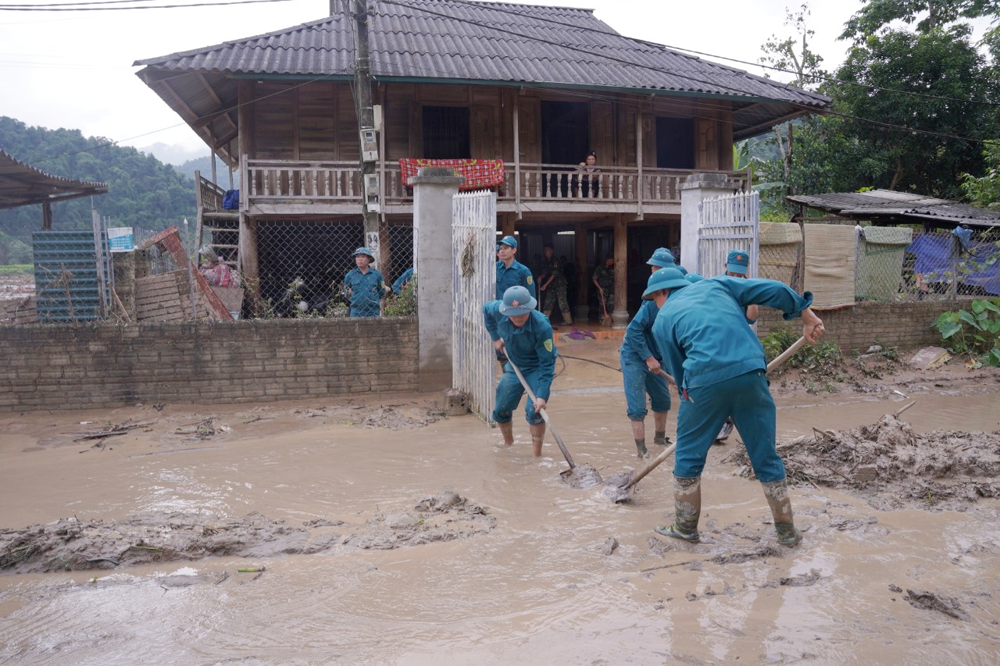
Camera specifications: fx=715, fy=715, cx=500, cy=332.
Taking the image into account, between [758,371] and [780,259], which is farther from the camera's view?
[780,259]

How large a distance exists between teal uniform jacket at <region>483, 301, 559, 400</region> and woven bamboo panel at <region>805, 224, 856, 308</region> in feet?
19.2

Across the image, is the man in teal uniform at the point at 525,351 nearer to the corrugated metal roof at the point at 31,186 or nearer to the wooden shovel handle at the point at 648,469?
the wooden shovel handle at the point at 648,469

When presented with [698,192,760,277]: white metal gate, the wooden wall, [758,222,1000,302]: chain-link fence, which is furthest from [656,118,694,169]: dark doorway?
[698,192,760,277]: white metal gate

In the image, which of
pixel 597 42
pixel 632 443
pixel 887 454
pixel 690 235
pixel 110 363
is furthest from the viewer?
pixel 597 42

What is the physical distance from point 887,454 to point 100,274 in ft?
26.1

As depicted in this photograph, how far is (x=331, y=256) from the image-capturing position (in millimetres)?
14055

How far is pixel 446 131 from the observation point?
47.0 feet

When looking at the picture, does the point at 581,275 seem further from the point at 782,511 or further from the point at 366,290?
the point at 782,511

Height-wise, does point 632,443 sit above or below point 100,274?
below

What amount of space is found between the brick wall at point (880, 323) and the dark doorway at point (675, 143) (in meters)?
6.28

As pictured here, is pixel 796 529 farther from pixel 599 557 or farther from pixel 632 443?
pixel 632 443

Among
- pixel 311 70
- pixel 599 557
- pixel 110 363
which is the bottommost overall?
pixel 599 557

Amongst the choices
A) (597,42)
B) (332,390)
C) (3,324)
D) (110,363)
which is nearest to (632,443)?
(332,390)

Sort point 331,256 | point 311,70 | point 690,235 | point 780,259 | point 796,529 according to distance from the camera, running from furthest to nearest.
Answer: point 331,256 < point 311,70 < point 780,259 < point 690,235 < point 796,529
